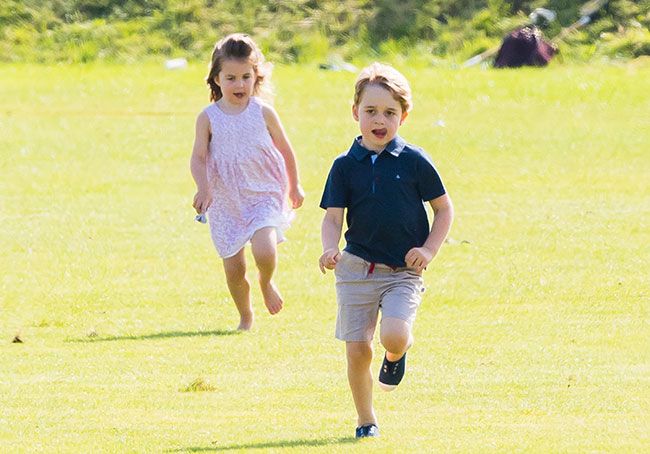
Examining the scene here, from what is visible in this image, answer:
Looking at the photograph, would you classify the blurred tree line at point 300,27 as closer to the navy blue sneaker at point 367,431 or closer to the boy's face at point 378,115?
the boy's face at point 378,115

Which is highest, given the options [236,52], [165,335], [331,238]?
[236,52]

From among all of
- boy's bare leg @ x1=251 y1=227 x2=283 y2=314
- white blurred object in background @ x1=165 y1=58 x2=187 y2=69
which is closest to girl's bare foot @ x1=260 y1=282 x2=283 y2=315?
boy's bare leg @ x1=251 y1=227 x2=283 y2=314

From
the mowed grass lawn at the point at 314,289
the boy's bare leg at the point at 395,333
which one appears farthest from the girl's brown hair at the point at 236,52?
the boy's bare leg at the point at 395,333

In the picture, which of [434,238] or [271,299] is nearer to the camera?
[434,238]

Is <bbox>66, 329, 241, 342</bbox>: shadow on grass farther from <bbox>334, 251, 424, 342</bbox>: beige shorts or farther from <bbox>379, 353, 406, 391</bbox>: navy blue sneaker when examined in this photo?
<bbox>334, 251, 424, 342</bbox>: beige shorts

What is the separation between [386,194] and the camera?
7195 mm

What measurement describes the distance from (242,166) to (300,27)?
74.8ft

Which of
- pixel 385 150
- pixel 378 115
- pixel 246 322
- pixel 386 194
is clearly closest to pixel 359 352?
pixel 386 194

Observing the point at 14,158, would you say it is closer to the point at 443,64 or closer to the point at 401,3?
the point at 443,64

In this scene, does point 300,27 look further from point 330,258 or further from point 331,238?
point 330,258

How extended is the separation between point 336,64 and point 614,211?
14428 mm

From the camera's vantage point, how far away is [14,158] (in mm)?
22062

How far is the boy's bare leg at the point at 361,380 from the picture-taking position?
7164 millimetres

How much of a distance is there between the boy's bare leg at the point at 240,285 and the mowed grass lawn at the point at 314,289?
0.47 ft
